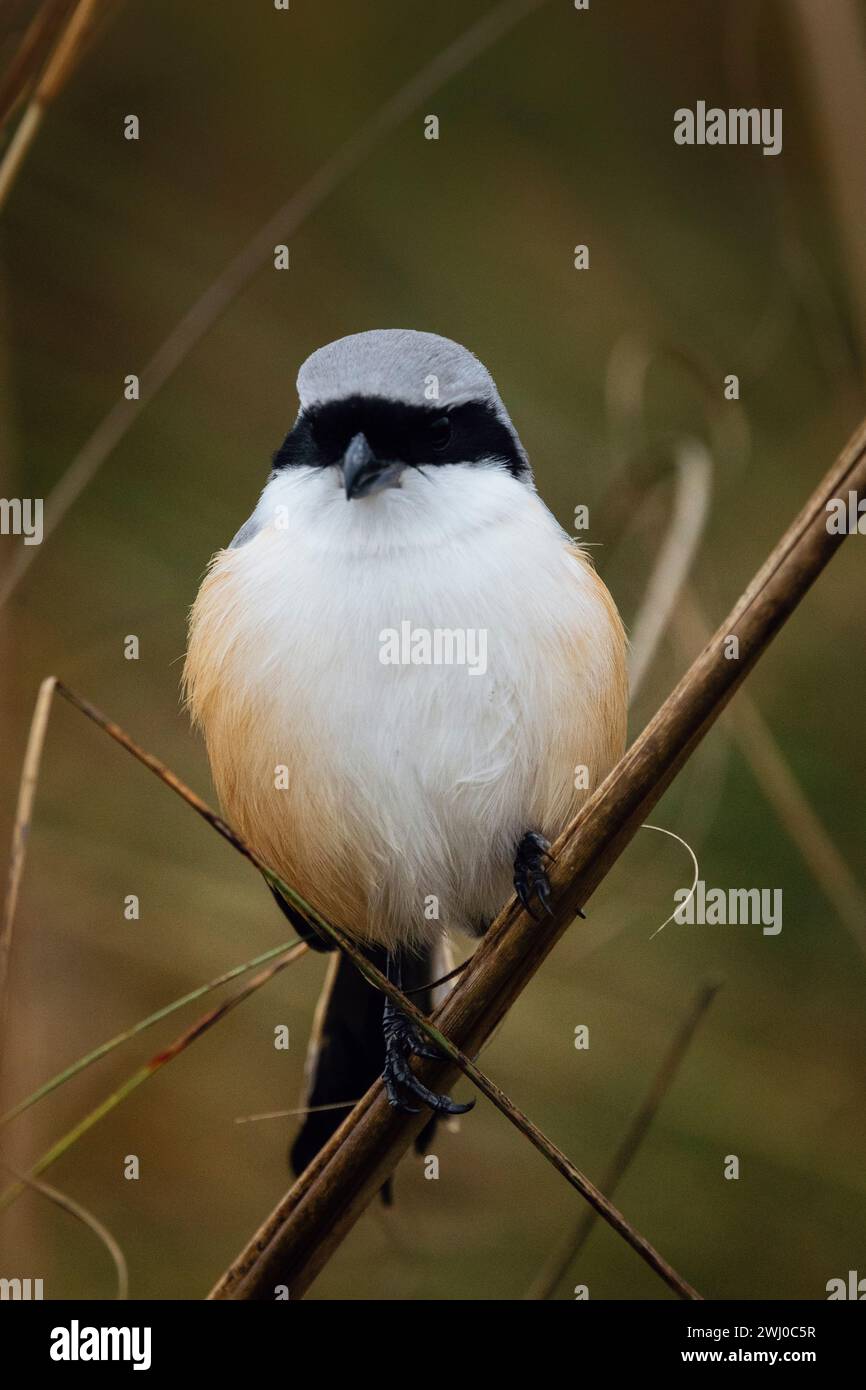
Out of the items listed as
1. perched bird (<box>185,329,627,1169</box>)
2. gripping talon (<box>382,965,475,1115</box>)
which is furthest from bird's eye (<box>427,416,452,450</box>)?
gripping talon (<box>382,965,475,1115</box>)

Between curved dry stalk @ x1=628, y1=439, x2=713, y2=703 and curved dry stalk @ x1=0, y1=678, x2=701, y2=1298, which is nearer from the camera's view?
curved dry stalk @ x1=0, y1=678, x2=701, y2=1298

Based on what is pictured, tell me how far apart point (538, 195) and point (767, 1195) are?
2.34 meters

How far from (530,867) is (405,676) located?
380 millimetres

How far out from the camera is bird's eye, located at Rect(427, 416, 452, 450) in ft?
7.30

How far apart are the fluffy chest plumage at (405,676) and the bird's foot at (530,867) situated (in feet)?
0.08

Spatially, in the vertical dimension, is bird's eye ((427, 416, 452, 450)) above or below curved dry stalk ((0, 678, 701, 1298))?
above

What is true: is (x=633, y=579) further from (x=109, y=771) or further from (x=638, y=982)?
(x=109, y=771)

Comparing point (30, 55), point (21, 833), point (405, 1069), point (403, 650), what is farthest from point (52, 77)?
point (405, 1069)

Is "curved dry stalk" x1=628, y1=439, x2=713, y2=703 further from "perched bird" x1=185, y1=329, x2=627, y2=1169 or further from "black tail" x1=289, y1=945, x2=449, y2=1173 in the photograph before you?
"black tail" x1=289, y1=945, x2=449, y2=1173

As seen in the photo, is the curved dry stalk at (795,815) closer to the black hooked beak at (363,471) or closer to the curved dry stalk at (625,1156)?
the curved dry stalk at (625,1156)

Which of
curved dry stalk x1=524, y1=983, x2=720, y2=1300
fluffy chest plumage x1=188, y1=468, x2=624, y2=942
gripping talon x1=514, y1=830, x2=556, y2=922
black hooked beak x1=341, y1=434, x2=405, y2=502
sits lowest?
curved dry stalk x1=524, y1=983, x2=720, y2=1300

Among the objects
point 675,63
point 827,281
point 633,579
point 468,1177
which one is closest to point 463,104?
point 675,63

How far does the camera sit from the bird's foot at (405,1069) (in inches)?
79.5

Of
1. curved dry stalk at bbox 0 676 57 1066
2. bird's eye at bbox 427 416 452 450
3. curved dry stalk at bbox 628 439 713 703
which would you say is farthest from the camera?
curved dry stalk at bbox 628 439 713 703
